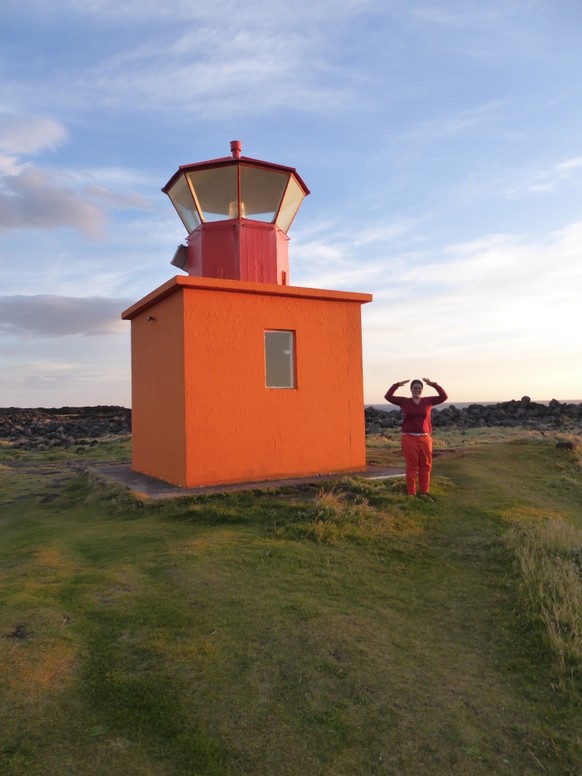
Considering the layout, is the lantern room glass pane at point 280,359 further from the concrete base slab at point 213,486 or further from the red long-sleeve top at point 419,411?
the red long-sleeve top at point 419,411

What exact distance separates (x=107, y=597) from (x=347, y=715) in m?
2.56

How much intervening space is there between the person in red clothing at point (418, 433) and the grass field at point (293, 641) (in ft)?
2.07

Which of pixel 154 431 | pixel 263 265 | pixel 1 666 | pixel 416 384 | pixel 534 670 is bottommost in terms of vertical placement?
pixel 534 670

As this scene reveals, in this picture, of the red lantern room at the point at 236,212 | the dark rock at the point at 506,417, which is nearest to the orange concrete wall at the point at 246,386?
the red lantern room at the point at 236,212

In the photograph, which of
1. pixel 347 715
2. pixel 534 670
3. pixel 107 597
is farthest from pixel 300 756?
pixel 107 597

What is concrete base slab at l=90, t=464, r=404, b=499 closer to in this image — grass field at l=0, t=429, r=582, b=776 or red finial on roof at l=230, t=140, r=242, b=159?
grass field at l=0, t=429, r=582, b=776

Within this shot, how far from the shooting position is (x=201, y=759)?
3529mm

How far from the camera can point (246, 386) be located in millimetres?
10211

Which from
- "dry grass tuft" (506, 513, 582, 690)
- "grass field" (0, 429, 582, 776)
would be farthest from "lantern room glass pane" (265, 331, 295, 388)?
"dry grass tuft" (506, 513, 582, 690)

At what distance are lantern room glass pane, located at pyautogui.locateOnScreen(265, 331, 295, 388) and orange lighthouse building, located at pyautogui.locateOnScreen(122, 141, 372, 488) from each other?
0.02 meters

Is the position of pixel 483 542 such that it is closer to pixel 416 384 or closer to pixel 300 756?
Answer: pixel 416 384

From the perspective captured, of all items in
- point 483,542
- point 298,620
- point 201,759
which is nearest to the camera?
point 201,759

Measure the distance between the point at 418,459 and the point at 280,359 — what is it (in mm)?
3277

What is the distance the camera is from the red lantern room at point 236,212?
10.8 m
